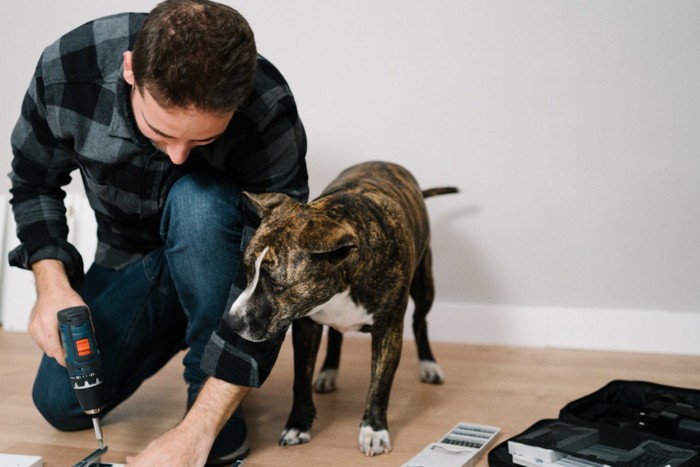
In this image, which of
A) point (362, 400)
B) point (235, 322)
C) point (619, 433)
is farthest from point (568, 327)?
point (235, 322)

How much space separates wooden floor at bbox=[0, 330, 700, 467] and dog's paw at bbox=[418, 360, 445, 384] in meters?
0.03

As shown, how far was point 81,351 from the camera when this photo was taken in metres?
1.74

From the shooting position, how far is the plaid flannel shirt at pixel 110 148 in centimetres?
190

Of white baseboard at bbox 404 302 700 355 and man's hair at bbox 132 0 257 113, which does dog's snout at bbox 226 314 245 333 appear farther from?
white baseboard at bbox 404 302 700 355

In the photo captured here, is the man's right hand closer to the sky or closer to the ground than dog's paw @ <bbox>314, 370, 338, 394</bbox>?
closer to the sky

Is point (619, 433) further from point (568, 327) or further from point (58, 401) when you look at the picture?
point (58, 401)

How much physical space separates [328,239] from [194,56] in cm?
48

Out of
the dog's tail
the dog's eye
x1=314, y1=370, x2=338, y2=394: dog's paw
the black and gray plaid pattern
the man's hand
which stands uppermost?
the black and gray plaid pattern

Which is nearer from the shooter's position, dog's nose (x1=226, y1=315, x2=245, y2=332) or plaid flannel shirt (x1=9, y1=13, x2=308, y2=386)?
dog's nose (x1=226, y1=315, x2=245, y2=332)

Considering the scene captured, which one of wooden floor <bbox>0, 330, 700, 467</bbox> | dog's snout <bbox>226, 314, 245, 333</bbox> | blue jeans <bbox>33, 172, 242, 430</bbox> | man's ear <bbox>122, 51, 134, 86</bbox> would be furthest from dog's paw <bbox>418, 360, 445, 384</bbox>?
man's ear <bbox>122, 51, 134, 86</bbox>

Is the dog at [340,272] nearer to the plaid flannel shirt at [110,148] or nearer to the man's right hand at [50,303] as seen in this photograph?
the plaid flannel shirt at [110,148]

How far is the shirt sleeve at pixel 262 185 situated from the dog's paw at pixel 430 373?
845 mm

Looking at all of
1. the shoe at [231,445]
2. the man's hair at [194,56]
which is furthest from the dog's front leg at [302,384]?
the man's hair at [194,56]

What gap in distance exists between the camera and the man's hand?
65.2 inches
